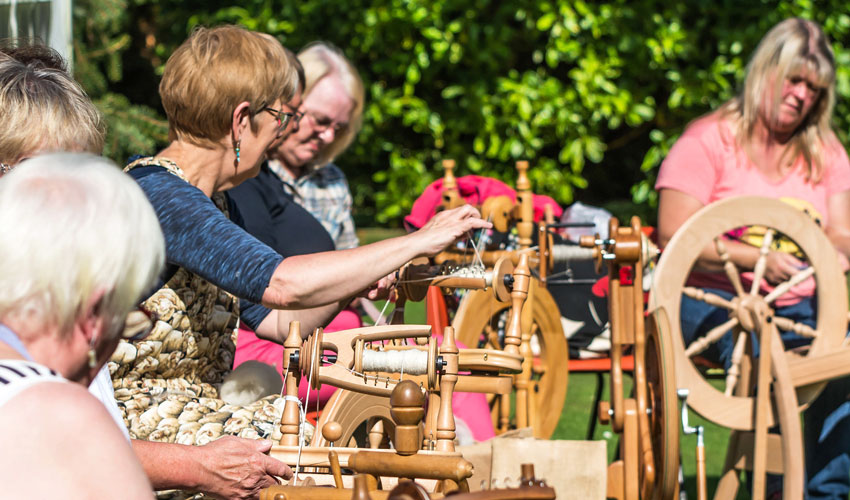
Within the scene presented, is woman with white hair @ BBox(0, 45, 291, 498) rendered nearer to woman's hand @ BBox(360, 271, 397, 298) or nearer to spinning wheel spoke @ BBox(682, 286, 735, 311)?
woman's hand @ BBox(360, 271, 397, 298)

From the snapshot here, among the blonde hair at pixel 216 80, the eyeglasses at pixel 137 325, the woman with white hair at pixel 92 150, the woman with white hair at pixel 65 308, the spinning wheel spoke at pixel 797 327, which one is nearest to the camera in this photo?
the woman with white hair at pixel 65 308

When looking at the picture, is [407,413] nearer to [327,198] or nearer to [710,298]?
[710,298]

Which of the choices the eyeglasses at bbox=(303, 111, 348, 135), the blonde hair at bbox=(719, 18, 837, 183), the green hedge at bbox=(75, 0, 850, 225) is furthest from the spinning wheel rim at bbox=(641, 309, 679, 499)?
the green hedge at bbox=(75, 0, 850, 225)

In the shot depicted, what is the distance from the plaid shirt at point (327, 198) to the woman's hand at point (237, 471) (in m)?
1.83

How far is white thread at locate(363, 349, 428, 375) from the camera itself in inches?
58.8

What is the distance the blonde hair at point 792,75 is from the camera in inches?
114

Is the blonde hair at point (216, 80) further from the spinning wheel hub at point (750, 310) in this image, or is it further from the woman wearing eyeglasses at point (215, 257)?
the spinning wheel hub at point (750, 310)

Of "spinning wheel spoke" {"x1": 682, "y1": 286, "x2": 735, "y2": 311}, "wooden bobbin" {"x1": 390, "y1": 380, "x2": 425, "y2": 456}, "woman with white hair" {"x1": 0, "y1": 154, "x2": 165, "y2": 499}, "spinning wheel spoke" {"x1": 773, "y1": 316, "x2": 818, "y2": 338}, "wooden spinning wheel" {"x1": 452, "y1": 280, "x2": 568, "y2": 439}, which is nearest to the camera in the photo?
"woman with white hair" {"x1": 0, "y1": 154, "x2": 165, "y2": 499}

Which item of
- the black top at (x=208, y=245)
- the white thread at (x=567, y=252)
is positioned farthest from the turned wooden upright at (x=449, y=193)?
the black top at (x=208, y=245)

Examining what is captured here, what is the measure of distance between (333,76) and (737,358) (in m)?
1.63

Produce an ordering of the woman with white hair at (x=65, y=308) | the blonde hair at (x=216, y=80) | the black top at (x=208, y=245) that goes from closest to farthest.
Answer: the woman with white hair at (x=65, y=308) < the black top at (x=208, y=245) < the blonde hair at (x=216, y=80)

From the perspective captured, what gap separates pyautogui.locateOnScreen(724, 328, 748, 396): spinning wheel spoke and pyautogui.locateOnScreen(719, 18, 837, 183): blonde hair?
783 mm

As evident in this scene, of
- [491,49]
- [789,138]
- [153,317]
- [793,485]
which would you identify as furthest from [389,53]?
[153,317]

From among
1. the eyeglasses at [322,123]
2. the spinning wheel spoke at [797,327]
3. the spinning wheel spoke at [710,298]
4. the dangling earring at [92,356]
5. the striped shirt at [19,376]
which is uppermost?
the eyeglasses at [322,123]
